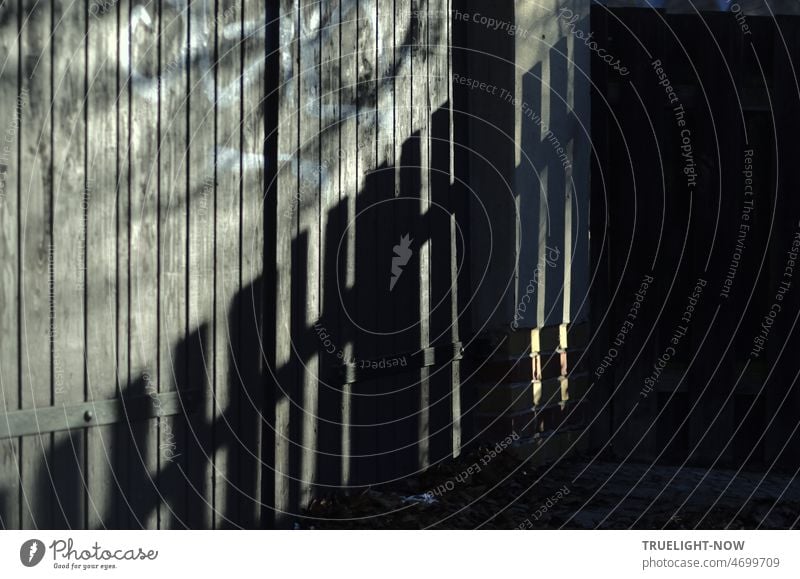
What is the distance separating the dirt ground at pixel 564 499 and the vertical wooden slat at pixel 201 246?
769 mm

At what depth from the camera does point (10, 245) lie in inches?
152

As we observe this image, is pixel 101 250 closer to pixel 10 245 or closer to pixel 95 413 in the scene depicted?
pixel 10 245

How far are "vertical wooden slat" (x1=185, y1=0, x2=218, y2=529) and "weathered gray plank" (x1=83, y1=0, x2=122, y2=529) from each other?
0.43 meters

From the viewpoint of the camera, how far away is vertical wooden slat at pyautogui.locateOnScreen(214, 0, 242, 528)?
484cm

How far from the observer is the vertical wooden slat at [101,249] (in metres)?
4.18

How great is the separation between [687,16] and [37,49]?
14.8ft

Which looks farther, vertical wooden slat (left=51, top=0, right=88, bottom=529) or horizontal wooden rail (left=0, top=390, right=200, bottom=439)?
vertical wooden slat (left=51, top=0, right=88, bottom=529)

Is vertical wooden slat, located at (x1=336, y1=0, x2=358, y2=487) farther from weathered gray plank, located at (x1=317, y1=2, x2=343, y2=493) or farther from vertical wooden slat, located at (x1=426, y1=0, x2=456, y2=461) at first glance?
vertical wooden slat, located at (x1=426, y1=0, x2=456, y2=461)

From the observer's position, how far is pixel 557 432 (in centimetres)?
742

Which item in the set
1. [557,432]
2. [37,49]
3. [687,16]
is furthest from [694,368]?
[37,49]

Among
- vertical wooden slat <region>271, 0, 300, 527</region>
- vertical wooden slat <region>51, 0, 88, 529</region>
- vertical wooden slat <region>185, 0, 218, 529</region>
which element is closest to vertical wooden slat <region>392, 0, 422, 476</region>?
vertical wooden slat <region>271, 0, 300, 527</region>

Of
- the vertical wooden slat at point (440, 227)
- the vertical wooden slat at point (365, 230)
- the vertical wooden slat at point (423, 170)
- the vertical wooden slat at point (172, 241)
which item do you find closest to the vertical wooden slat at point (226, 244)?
the vertical wooden slat at point (172, 241)

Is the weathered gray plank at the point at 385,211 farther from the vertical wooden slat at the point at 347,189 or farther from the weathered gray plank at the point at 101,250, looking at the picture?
the weathered gray plank at the point at 101,250

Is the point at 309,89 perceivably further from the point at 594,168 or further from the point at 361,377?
the point at 594,168
